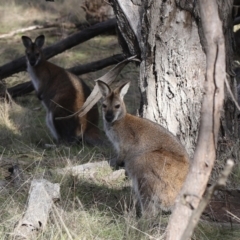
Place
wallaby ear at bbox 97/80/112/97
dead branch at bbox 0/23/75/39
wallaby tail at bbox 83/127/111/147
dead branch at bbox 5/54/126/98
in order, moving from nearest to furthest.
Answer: wallaby ear at bbox 97/80/112/97 < wallaby tail at bbox 83/127/111/147 < dead branch at bbox 5/54/126/98 < dead branch at bbox 0/23/75/39

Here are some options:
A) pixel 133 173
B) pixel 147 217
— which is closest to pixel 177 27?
pixel 133 173

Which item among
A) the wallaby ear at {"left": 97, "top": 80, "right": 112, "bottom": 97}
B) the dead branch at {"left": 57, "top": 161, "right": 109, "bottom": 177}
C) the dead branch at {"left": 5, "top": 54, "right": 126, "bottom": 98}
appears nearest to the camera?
the dead branch at {"left": 57, "top": 161, "right": 109, "bottom": 177}

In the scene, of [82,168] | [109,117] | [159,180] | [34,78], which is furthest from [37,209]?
[34,78]

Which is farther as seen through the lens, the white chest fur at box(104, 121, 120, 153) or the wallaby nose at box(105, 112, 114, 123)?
the wallaby nose at box(105, 112, 114, 123)

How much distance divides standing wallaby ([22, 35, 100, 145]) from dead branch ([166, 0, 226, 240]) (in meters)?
4.93

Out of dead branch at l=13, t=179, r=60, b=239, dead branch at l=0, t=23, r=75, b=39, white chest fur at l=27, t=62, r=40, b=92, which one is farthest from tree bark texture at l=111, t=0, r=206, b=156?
dead branch at l=0, t=23, r=75, b=39

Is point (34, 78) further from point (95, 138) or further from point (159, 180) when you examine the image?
point (159, 180)

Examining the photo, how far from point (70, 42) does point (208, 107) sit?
6971 millimetres

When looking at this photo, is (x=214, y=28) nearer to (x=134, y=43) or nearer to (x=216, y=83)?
(x=216, y=83)

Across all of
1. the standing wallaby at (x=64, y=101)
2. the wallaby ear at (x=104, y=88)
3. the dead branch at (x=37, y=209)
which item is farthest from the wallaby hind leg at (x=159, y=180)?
the standing wallaby at (x=64, y=101)

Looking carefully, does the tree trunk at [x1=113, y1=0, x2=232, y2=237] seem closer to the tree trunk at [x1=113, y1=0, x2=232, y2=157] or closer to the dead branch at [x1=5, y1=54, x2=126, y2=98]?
the tree trunk at [x1=113, y1=0, x2=232, y2=157]

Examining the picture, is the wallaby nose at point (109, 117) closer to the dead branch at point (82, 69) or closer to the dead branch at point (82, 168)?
the dead branch at point (82, 168)

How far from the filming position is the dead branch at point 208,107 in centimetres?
349

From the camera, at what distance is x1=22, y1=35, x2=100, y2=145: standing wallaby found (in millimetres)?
9109
